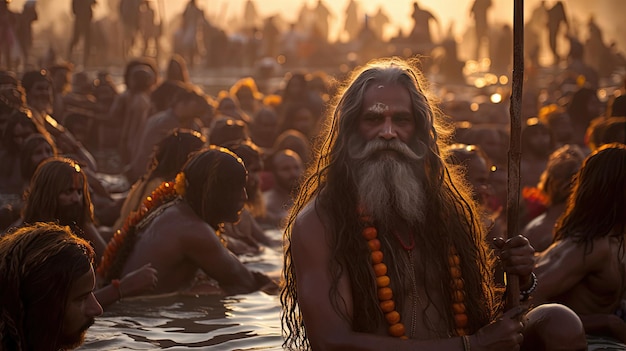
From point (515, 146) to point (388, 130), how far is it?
53cm

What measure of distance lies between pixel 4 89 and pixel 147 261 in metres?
3.97

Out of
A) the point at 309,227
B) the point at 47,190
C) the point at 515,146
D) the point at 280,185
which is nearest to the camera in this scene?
the point at 515,146

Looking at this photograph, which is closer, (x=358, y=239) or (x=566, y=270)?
(x=358, y=239)

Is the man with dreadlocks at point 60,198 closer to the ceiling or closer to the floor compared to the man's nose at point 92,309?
closer to the ceiling

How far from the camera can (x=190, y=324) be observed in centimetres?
679

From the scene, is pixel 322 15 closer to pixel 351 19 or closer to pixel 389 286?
pixel 351 19

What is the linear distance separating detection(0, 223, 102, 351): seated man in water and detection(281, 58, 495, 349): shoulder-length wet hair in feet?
3.28

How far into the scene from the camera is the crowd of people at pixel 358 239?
432 centimetres

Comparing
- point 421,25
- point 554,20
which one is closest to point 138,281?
point 554,20

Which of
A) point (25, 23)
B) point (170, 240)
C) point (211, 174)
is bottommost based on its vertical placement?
point (170, 240)

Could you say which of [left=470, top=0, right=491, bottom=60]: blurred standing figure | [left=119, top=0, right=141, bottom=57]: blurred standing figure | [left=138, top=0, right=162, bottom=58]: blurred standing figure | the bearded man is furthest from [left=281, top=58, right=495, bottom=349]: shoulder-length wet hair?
[left=470, top=0, right=491, bottom=60]: blurred standing figure

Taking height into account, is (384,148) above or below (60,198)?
above

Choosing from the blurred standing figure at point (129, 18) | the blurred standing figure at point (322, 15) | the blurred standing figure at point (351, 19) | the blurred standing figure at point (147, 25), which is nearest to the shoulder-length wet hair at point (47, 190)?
the blurred standing figure at point (129, 18)

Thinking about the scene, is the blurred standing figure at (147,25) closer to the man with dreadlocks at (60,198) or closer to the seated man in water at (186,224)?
the seated man in water at (186,224)
